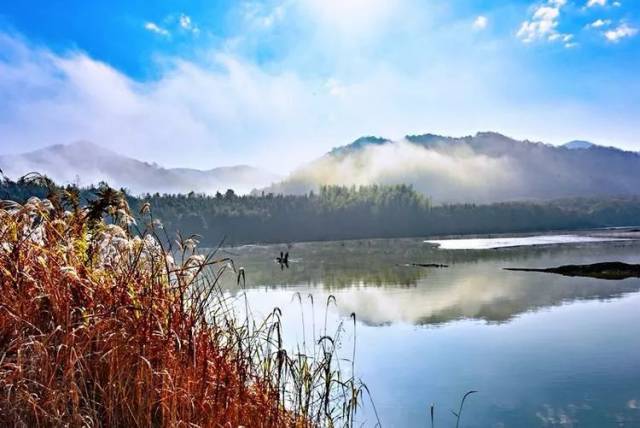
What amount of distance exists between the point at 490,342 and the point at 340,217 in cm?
10281

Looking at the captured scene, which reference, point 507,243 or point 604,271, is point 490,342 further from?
point 507,243

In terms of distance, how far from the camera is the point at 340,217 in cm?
11750

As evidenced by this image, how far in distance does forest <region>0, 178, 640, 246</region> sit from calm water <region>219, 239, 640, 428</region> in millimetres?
80872

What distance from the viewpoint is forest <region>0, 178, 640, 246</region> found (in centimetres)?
11238

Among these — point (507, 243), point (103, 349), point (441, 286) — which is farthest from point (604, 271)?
point (507, 243)

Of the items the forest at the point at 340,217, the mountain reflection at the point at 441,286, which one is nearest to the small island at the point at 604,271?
the mountain reflection at the point at 441,286

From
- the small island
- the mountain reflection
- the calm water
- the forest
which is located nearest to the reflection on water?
the mountain reflection

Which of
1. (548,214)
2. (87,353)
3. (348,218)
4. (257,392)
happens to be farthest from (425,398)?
(548,214)

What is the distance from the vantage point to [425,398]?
10.2 m

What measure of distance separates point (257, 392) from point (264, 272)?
106 ft

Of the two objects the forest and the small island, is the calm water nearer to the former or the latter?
the small island

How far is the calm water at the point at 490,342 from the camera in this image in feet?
31.3

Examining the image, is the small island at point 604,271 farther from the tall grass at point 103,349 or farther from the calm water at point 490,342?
the tall grass at point 103,349

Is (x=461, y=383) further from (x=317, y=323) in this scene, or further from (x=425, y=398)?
(x=317, y=323)
